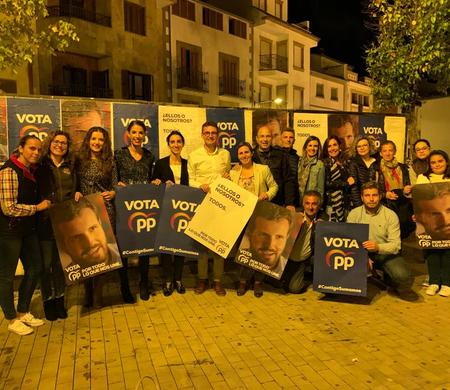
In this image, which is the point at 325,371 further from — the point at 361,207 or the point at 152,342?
the point at 361,207

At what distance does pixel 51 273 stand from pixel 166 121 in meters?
2.85

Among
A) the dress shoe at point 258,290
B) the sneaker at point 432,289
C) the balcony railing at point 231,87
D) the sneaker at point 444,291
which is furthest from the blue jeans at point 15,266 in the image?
the balcony railing at point 231,87

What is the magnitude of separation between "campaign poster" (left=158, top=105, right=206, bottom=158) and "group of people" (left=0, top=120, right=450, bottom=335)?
104cm

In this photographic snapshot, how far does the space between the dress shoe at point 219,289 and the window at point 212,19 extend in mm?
21755

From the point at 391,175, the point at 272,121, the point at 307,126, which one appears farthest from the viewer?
the point at 307,126

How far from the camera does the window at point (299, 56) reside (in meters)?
33.0

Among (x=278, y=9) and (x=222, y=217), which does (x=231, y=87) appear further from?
(x=222, y=217)

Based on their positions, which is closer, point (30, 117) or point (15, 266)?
point (15, 266)

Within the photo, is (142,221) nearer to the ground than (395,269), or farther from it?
farther from it

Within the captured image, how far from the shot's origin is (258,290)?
5.61 meters

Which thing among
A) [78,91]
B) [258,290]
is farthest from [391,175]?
[78,91]

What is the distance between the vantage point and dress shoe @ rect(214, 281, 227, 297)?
5598mm

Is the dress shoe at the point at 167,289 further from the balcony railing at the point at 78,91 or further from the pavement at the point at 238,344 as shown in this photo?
the balcony railing at the point at 78,91

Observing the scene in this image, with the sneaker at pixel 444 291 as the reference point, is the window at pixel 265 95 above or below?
above
